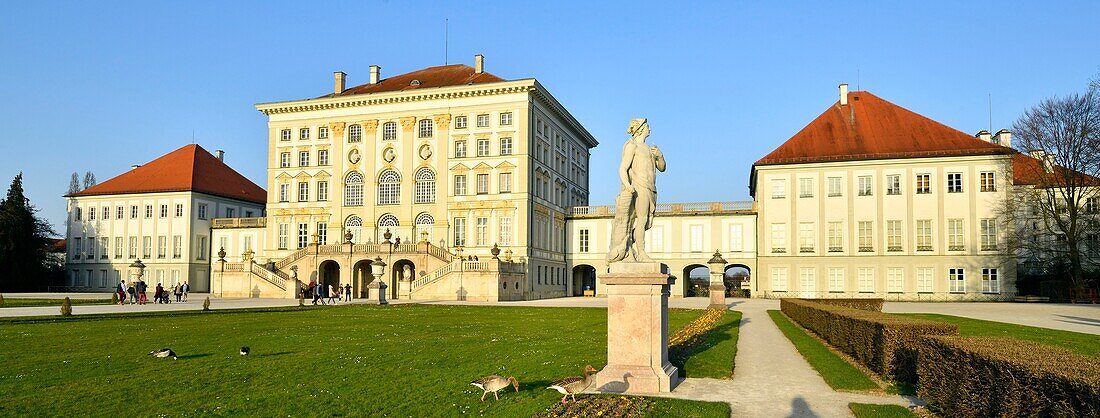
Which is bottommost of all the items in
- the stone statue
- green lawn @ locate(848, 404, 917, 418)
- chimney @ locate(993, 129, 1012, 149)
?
green lawn @ locate(848, 404, 917, 418)

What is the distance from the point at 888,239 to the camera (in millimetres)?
Result: 53094

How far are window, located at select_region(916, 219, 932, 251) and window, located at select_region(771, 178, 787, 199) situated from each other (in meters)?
8.44

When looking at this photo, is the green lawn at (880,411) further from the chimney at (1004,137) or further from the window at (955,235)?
the chimney at (1004,137)

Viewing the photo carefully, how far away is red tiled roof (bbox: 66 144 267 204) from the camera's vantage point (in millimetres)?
67875

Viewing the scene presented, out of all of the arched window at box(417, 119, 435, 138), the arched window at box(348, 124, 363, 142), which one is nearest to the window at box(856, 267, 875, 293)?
the arched window at box(417, 119, 435, 138)

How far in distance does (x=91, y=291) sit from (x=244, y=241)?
14062 mm

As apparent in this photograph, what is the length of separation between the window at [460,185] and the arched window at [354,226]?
297 inches

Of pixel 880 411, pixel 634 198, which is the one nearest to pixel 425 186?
pixel 634 198

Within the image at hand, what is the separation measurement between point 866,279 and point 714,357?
41.7m

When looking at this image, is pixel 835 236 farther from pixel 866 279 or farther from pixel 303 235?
pixel 303 235

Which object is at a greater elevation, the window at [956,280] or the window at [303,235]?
the window at [303,235]

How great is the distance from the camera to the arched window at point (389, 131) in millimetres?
59125

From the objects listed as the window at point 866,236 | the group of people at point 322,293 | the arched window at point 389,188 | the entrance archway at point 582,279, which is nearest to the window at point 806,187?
the window at point 866,236

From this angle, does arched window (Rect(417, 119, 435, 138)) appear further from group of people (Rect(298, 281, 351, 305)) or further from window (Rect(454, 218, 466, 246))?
group of people (Rect(298, 281, 351, 305))
